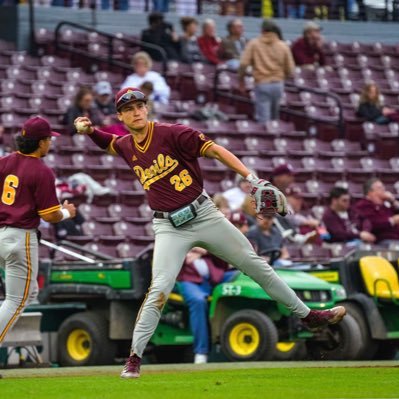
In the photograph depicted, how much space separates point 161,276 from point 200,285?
380cm

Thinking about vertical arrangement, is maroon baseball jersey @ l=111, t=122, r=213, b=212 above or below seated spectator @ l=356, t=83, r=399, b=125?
below

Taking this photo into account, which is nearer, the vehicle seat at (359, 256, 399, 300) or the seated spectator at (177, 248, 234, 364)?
the seated spectator at (177, 248, 234, 364)

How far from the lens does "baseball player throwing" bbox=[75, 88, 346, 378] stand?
993 cm

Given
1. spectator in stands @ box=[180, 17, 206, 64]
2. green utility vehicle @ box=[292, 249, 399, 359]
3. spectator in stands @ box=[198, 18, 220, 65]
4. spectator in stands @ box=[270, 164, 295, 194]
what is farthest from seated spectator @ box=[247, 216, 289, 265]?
spectator in stands @ box=[198, 18, 220, 65]

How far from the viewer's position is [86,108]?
59.6 ft

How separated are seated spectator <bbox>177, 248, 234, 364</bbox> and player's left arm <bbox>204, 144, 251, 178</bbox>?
383 cm

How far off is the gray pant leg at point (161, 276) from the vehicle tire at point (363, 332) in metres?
3.90

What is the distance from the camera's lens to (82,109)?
18.2 metres

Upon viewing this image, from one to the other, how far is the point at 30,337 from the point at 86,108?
561 cm

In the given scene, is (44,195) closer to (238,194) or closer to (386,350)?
(386,350)

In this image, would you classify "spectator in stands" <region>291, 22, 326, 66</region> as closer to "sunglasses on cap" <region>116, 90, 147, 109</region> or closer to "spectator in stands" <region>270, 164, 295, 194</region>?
"spectator in stands" <region>270, 164, 295, 194</region>

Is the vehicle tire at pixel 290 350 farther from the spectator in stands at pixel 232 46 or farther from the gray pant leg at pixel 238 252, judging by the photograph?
the spectator in stands at pixel 232 46

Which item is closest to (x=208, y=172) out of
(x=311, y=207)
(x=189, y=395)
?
(x=311, y=207)

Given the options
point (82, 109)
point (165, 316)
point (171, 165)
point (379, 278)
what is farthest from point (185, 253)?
point (82, 109)
